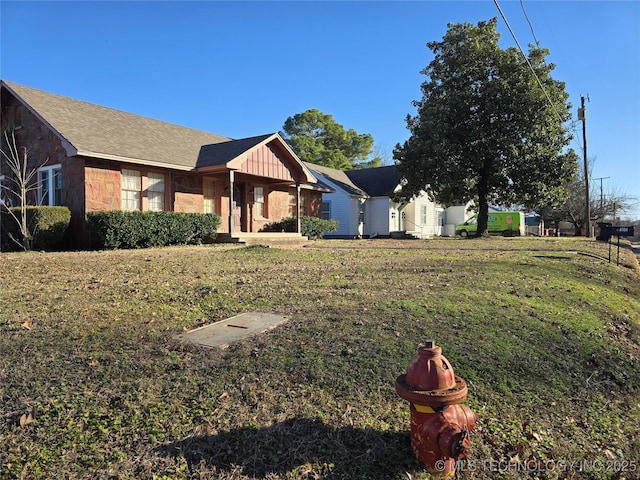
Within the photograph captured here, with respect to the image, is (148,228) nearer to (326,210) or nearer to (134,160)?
(134,160)

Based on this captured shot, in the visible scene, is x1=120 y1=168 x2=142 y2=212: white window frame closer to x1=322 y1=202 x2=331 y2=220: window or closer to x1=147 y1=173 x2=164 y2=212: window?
x1=147 y1=173 x2=164 y2=212: window

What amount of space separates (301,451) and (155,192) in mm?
15206

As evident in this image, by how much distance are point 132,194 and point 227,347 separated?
13.2m

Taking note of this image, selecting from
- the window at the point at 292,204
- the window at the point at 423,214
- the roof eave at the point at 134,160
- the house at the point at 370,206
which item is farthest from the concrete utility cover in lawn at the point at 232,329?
the window at the point at 423,214

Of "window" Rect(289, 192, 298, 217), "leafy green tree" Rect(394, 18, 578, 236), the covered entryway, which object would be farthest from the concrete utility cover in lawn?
"leafy green tree" Rect(394, 18, 578, 236)

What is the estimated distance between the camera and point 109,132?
15844 mm

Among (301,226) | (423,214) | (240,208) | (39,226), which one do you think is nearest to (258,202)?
(240,208)

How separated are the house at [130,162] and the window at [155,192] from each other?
36 mm

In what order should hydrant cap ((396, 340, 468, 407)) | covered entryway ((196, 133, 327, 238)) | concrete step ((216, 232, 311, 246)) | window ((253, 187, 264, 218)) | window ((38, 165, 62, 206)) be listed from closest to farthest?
1. hydrant cap ((396, 340, 468, 407))
2. window ((38, 165, 62, 206))
3. concrete step ((216, 232, 311, 246))
4. covered entryway ((196, 133, 327, 238))
5. window ((253, 187, 264, 218))

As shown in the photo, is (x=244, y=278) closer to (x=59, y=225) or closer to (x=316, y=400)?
(x=316, y=400)

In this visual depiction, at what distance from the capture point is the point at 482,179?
26875mm

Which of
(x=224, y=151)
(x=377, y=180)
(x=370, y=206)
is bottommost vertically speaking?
(x=370, y=206)

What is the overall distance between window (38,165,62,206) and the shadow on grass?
15.0 meters

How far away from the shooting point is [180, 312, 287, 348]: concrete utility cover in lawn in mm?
4184
